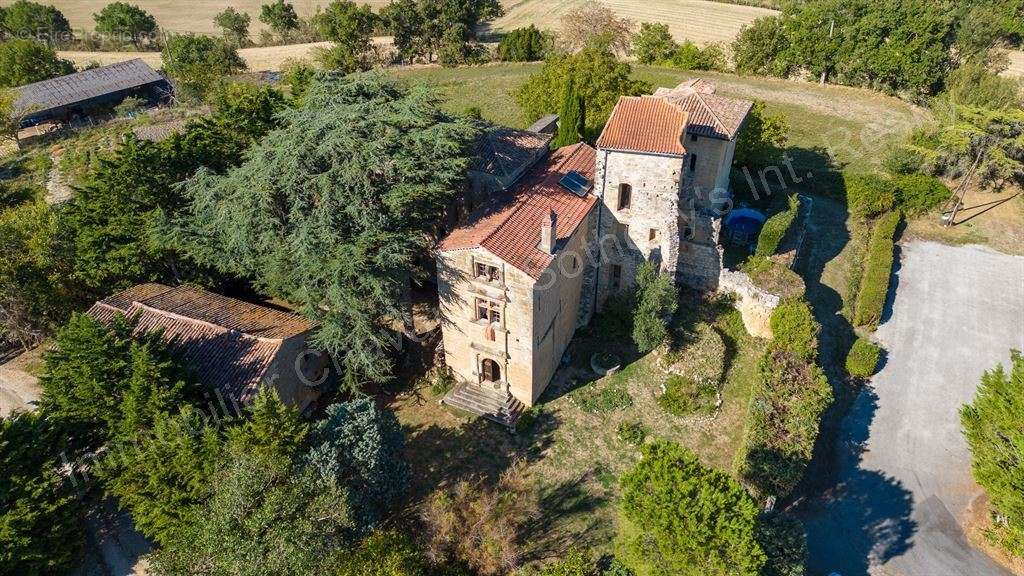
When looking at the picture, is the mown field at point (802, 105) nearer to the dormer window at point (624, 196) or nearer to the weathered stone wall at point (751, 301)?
the dormer window at point (624, 196)

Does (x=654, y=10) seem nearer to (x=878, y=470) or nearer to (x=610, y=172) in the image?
(x=610, y=172)

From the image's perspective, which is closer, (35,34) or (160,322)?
(160,322)

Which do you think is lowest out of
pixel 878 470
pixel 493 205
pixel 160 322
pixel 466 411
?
pixel 878 470

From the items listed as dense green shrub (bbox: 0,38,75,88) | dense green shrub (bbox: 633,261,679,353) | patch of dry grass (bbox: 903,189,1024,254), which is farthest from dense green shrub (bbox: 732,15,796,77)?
dense green shrub (bbox: 0,38,75,88)

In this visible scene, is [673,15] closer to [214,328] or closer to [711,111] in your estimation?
[711,111]

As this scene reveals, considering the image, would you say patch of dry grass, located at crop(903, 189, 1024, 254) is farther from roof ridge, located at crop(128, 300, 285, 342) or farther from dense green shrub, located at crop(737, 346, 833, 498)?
roof ridge, located at crop(128, 300, 285, 342)

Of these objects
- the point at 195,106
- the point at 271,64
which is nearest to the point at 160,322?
the point at 195,106

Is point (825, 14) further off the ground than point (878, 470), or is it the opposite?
point (825, 14)
